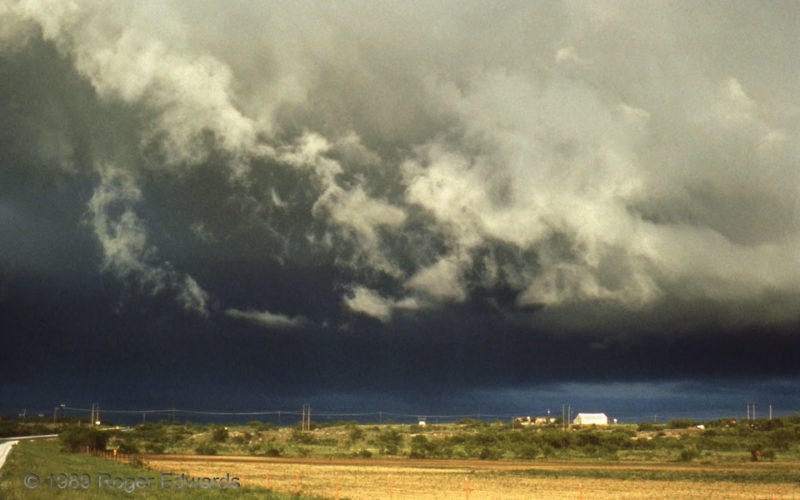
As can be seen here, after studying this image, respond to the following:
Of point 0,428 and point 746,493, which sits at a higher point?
point 746,493

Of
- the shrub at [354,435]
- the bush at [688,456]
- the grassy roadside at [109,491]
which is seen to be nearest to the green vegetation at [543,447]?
the bush at [688,456]

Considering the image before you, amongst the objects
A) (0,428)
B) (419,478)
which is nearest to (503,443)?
A: (419,478)

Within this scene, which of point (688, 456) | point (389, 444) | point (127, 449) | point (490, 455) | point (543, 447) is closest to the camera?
point (688, 456)

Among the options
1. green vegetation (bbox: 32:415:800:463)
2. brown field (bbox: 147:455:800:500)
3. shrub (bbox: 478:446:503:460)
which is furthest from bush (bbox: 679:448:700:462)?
shrub (bbox: 478:446:503:460)

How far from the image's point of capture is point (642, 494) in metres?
47.3

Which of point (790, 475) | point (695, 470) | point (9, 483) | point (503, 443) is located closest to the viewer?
point (9, 483)

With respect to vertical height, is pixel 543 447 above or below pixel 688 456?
below

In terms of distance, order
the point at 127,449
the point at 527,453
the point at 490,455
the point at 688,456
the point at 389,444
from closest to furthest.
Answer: the point at 688,456
the point at 127,449
the point at 490,455
the point at 527,453
the point at 389,444

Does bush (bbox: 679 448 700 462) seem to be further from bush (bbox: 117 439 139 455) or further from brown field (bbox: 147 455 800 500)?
bush (bbox: 117 439 139 455)

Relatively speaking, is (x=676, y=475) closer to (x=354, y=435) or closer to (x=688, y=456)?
(x=688, y=456)

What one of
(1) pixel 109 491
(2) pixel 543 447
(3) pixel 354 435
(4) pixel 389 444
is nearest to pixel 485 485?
(1) pixel 109 491

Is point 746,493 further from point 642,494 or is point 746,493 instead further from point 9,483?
point 9,483

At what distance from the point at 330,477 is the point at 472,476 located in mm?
12716

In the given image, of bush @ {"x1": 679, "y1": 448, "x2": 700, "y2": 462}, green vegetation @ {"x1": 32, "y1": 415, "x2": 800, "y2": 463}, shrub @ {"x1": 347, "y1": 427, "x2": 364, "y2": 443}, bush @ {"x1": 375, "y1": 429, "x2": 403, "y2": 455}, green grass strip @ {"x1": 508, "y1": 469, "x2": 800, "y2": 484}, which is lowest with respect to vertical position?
shrub @ {"x1": 347, "y1": 427, "x2": 364, "y2": 443}
